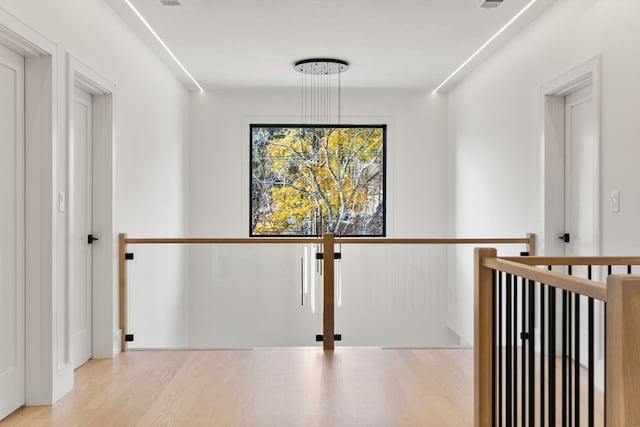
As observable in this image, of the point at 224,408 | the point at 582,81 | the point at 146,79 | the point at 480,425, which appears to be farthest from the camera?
the point at 146,79

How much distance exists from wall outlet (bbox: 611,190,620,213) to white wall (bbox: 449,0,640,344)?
3 cm

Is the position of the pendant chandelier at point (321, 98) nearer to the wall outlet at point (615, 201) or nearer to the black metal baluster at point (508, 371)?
the wall outlet at point (615, 201)

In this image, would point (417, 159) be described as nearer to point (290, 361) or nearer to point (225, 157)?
point (225, 157)

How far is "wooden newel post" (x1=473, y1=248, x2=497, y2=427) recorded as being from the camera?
2.08 metres

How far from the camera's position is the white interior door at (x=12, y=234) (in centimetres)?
276

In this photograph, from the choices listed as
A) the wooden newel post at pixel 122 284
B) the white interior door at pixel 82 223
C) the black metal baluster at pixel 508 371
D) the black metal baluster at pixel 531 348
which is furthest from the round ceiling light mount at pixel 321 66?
the black metal baluster at pixel 531 348

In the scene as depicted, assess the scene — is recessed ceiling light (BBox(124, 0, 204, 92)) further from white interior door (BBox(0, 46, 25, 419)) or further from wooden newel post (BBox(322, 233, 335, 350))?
wooden newel post (BBox(322, 233, 335, 350))

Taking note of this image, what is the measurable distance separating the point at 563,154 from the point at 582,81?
56cm

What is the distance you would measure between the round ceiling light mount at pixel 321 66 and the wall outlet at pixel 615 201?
9.08ft

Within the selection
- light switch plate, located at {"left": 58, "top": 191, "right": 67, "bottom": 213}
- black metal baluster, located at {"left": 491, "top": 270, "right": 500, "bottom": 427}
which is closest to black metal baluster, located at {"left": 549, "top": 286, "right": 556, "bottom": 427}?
black metal baluster, located at {"left": 491, "top": 270, "right": 500, "bottom": 427}

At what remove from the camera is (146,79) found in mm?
4676

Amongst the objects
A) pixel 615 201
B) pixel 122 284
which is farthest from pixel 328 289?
pixel 615 201

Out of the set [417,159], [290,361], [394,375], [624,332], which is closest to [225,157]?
[417,159]

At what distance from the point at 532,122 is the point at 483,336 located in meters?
2.49
